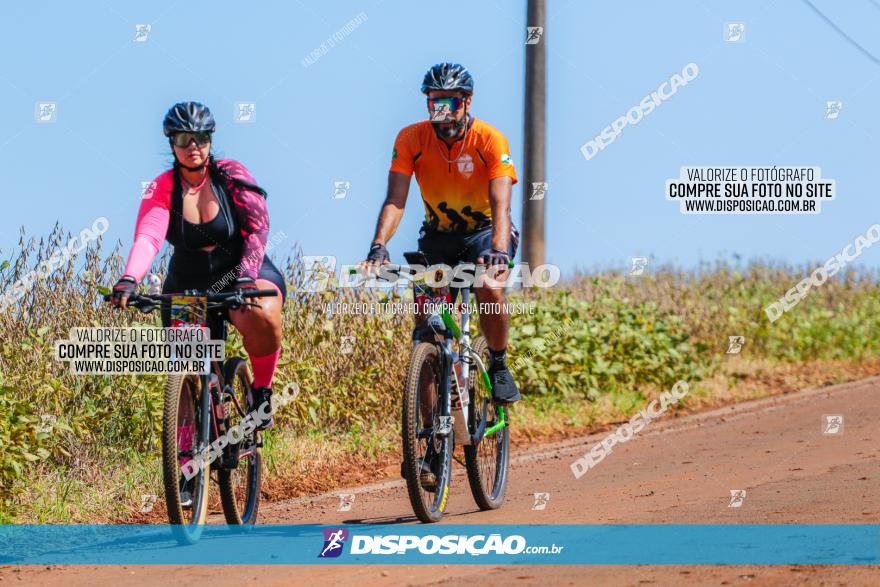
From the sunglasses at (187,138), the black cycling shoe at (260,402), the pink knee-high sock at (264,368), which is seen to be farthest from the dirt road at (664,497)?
the sunglasses at (187,138)

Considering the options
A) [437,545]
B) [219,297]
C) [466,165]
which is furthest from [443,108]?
[437,545]

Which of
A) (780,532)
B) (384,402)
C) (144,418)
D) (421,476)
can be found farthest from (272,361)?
(384,402)

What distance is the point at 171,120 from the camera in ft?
23.4

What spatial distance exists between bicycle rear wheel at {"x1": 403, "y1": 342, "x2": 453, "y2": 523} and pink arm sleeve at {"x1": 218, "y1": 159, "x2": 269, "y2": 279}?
103cm

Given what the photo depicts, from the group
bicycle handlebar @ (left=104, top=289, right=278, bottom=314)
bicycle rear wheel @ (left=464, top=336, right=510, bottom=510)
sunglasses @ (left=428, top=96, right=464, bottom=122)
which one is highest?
sunglasses @ (left=428, top=96, right=464, bottom=122)

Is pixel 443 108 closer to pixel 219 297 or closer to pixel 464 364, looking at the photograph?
pixel 464 364

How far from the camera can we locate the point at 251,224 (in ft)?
24.3

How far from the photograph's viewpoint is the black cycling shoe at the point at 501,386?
8508mm

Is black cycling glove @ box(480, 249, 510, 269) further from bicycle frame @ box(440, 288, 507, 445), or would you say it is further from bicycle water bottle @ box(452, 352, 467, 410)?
bicycle water bottle @ box(452, 352, 467, 410)

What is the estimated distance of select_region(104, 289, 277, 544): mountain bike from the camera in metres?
6.83

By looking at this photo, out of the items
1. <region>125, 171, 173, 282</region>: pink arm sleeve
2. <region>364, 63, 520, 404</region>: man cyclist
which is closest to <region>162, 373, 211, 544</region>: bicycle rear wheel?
<region>125, 171, 173, 282</region>: pink arm sleeve

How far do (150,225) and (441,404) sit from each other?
1.95m

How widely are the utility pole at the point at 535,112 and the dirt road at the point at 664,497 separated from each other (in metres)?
3.69

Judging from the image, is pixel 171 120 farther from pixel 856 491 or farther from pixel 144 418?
pixel 856 491
